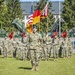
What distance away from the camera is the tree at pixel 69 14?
218ft

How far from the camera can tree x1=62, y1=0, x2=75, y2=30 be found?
66438 mm

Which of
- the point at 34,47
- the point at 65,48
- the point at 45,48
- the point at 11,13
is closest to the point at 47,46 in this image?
the point at 45,48

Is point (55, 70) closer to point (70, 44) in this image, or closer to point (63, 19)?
point (70, 44)

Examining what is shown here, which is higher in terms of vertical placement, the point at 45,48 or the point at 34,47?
the point at 34,47

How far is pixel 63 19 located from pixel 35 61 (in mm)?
48605

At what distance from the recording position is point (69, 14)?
219ft

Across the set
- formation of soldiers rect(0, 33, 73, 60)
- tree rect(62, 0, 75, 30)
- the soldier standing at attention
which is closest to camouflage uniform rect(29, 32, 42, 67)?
the soldier standing at attention

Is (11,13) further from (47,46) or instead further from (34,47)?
(34,47)

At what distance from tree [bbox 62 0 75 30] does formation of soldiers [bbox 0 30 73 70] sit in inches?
1411

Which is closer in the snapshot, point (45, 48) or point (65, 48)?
point (45, 48)

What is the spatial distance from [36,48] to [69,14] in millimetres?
48228

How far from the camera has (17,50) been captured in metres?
27.9

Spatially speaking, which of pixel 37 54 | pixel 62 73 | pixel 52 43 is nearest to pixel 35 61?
pixel 37 54

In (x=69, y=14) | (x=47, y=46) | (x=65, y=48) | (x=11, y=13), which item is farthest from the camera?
(x=11, y=13)
